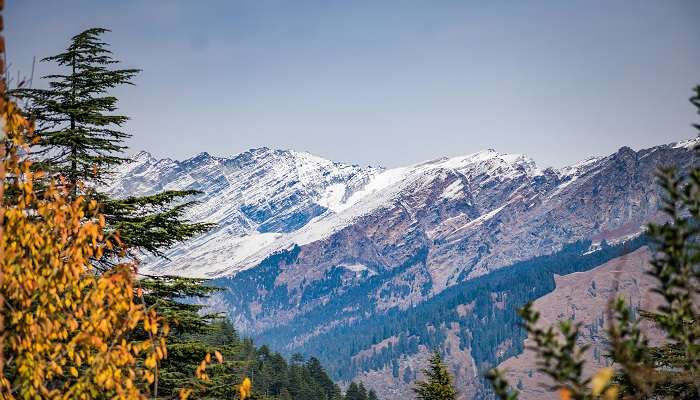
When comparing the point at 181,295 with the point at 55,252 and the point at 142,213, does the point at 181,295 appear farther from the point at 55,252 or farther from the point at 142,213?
the point at 55,252

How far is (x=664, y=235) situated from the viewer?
6.77 metres

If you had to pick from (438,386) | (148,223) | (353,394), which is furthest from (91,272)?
(353,394)

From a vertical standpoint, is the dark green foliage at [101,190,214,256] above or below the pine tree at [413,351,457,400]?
above

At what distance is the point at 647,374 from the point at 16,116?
826 centimetres

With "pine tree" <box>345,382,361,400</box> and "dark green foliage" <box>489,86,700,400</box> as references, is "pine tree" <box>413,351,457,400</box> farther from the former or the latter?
"pine tree" <box>345,382,361,400</box>

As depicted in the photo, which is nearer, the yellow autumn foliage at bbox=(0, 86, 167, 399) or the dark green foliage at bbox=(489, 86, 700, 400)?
the dark green foliage at bbox=(489, 86, 700, 400)

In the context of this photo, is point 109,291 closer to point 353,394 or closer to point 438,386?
point 438,386

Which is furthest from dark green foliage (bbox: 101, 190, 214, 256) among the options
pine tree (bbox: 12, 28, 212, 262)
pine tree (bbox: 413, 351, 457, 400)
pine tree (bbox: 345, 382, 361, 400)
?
pine tree (bbox: 345, 382, 361, 400)

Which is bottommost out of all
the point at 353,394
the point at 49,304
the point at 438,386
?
the point at 353,394

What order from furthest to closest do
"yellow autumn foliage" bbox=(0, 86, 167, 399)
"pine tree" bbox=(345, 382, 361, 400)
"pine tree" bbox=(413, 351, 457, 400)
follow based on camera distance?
"pine tree" bbox=(345, 382, 361, 400), "pine tree" bbox=(413, 351, 457, 400), "yellow autumn foliage" bbox=(0, 86, 167, 399)

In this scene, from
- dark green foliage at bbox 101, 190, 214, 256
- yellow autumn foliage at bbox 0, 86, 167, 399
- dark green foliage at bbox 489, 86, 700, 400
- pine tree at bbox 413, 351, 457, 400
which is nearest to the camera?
dark green foliage at bbox 489, 86, 700, 400

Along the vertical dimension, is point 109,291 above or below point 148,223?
below

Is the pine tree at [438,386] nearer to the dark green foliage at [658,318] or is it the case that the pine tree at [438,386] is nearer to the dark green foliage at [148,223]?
the dark green foliage at [148,223]

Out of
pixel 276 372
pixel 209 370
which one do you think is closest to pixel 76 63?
pixel 209 370
